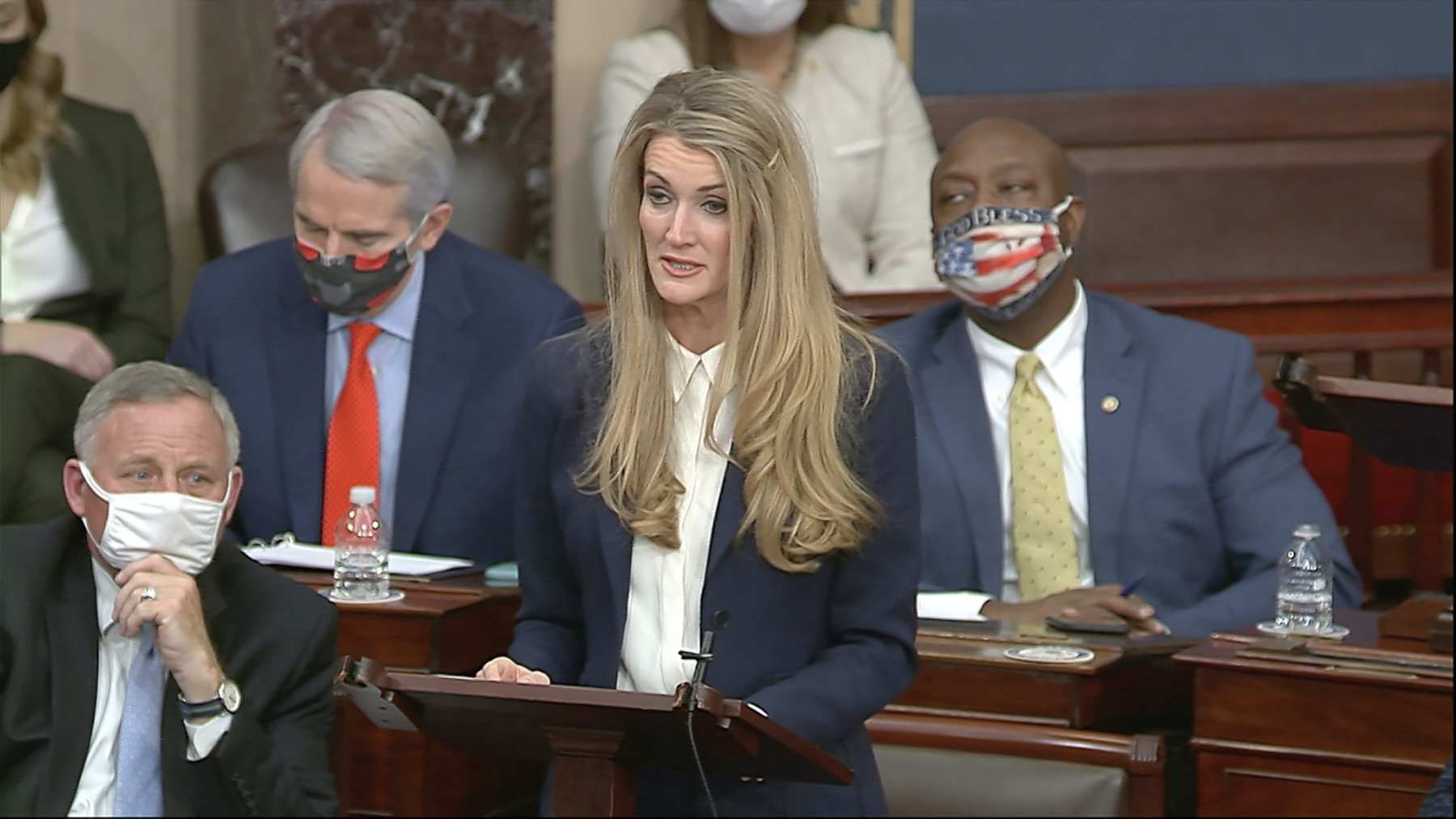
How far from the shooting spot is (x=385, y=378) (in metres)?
2.05

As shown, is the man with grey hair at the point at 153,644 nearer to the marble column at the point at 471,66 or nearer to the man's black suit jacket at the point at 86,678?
the man's black suit jacket at the point at 86,678

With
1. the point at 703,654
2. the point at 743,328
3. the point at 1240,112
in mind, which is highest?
the point at 1240,112

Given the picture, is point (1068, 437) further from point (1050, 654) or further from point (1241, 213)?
point (1241, 213)

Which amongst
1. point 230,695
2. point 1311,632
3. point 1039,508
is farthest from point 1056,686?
point 230,695

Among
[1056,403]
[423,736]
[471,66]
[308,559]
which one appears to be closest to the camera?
[308,559]

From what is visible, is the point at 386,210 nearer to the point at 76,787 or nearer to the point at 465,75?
the point at 76,787

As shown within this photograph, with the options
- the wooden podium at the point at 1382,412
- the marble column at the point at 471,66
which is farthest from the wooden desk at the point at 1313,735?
the marble column at the point at 471,66

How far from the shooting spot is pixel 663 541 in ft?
5.65

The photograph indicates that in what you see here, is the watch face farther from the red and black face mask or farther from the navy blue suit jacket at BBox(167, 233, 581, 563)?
the red and black face mask

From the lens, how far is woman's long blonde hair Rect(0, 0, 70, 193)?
1.50 metres

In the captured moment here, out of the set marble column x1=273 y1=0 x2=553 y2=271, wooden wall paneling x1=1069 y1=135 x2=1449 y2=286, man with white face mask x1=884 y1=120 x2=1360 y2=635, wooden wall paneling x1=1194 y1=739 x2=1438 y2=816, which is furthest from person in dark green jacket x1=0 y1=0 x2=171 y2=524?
wooden wall paneling x1=1069 y1=135 x2=1449 y2=286

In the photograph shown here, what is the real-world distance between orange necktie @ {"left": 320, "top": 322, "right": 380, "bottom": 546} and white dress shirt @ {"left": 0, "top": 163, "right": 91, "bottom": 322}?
14.1 inches

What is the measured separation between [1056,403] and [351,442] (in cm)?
158

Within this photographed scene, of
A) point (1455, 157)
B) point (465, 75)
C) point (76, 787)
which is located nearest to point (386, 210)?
point (76, 787)
